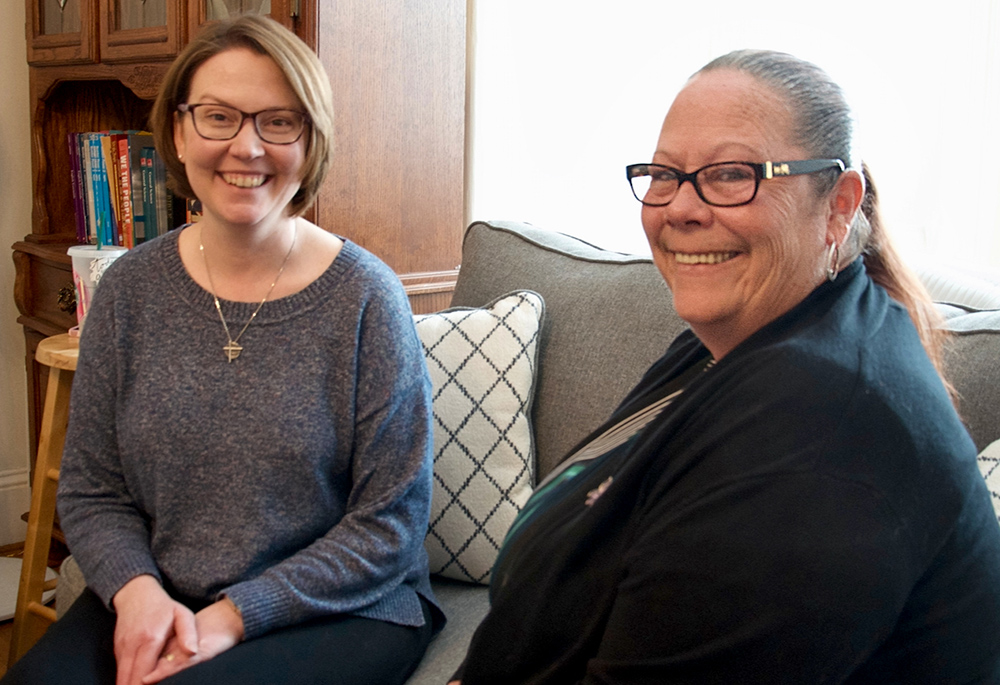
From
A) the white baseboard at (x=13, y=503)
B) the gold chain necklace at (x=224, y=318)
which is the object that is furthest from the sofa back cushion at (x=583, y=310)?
the white baseboard at (x=13, y=503)

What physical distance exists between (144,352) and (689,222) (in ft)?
2.90

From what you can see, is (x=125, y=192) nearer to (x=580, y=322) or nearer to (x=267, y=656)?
(x=580, y=322)

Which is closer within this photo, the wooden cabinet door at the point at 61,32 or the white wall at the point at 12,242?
the wooden cabinet door at the point at 61,32

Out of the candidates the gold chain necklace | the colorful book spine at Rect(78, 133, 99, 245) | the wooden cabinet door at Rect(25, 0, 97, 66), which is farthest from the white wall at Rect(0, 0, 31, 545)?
the gold chain necklace

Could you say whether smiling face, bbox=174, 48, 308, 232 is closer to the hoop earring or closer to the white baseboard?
the hoop earring

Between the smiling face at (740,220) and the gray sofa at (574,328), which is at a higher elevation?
the smiling face at (740,220)

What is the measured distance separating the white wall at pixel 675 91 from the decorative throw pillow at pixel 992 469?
347 mm

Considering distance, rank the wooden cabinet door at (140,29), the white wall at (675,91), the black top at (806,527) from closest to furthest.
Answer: the black top at (806,527), the white wall at (675,91), the wooden cabinet door at (140,29)

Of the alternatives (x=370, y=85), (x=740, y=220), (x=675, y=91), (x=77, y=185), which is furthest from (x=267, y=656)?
(x=77, y=185)

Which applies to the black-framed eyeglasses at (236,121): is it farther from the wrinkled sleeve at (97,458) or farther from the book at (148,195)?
the book at (148,195)

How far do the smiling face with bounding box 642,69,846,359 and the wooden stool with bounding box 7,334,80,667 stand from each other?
57.5 inches

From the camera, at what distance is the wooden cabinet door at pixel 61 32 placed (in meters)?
2.32

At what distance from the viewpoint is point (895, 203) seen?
1.71m

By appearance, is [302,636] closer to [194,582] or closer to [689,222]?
[194,582]
